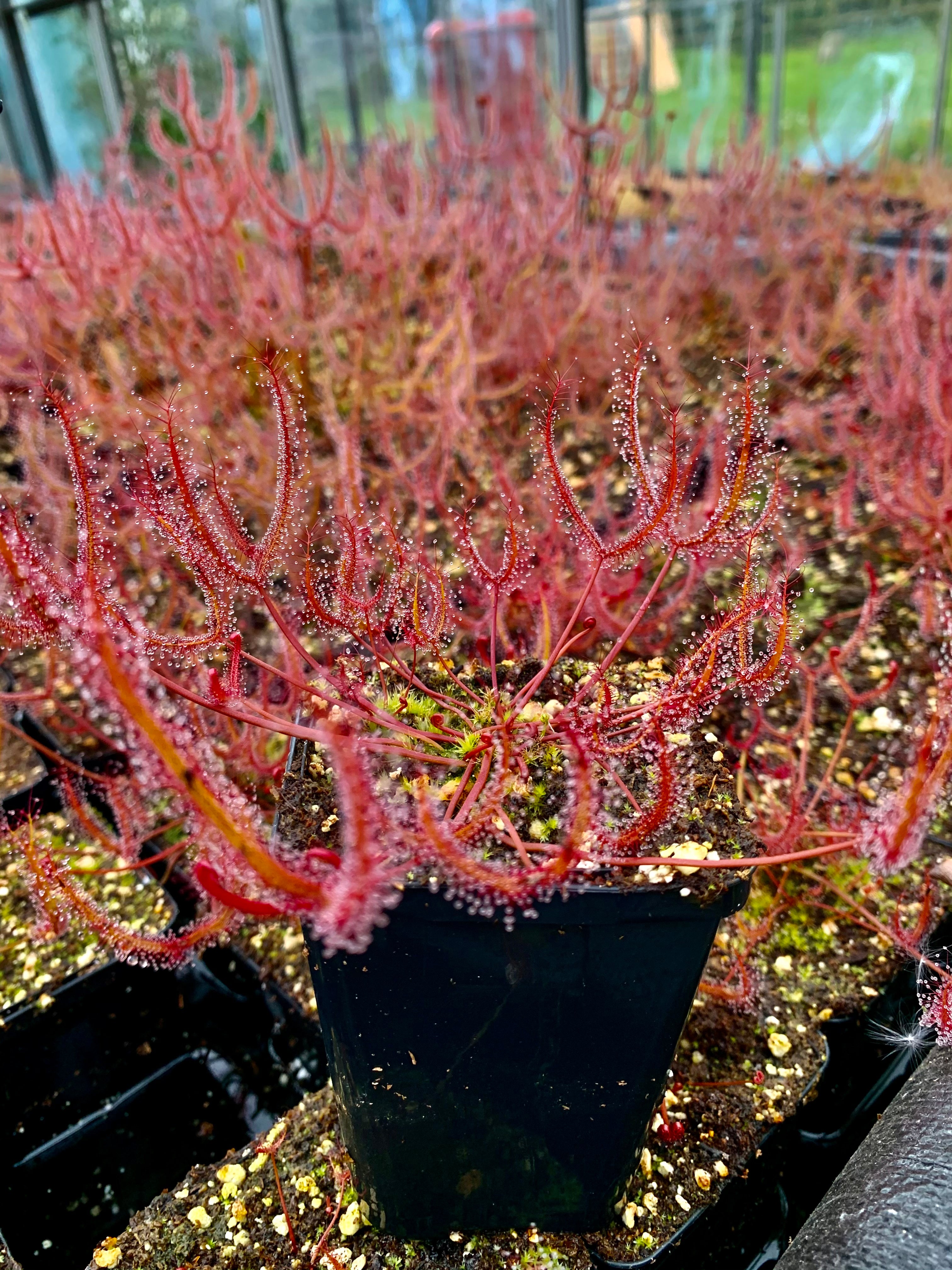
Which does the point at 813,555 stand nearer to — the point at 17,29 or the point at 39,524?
the point at 39,524

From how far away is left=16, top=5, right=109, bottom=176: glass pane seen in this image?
7770 millimetres

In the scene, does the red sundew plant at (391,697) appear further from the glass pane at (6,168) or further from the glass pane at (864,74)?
the glass pane at (6,168)

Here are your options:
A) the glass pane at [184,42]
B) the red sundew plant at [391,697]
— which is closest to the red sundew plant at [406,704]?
the red sundew plant at [391,697]

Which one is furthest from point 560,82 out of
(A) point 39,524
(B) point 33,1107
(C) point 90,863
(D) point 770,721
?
(B) point 33,1107

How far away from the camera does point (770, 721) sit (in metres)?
2.11

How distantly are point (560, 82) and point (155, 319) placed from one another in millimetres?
4227

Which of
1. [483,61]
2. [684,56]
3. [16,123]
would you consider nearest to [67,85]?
[16,123]

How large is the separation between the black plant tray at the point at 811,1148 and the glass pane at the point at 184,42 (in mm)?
7631

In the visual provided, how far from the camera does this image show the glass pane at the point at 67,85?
7.77m

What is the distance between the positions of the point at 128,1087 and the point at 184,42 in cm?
829

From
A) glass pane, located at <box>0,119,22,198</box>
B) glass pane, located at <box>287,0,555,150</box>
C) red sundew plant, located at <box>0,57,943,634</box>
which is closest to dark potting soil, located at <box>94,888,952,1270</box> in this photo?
red sundew plant, located at <box>0,57,943,634</box>

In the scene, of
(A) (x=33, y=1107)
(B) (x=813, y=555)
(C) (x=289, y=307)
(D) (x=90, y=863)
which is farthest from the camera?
(B) (x=813, y=555)

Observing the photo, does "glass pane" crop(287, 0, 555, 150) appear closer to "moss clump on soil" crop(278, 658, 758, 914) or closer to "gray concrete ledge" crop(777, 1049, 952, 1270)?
"moss clump on soil" crop(278, 658, 758, 914)

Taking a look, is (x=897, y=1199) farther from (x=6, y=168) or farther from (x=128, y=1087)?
(x=6, y=168)
